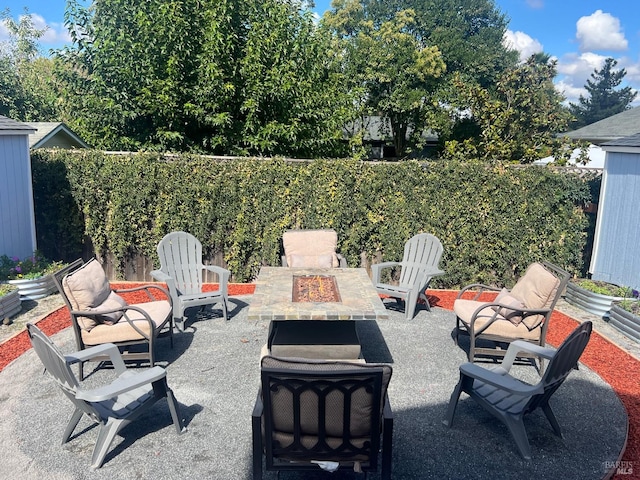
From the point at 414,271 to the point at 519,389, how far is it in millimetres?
3476

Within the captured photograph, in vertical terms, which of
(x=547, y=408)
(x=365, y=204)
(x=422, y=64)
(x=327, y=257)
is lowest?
(x=547, y=408)

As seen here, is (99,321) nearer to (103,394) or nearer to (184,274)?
(103,394)

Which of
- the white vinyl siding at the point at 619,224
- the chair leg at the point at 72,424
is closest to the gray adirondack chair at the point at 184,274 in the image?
the chair leg at the point at 72,424

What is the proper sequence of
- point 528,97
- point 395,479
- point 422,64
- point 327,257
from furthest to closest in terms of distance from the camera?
point 422,64 < point 528,97 < point 327,257 < point 395,479

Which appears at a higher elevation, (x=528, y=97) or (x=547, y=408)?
(x=528, y=97)

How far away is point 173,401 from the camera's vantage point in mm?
3312

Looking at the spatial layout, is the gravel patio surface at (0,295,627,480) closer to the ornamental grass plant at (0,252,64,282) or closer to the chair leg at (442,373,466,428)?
the chair leg at (442,373,466,428)

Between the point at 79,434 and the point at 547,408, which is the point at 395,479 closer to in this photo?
the point at 547,408

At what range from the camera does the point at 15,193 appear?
23.3 feet

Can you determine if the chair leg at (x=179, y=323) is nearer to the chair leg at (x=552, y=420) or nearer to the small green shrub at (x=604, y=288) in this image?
the chair leg at (x=552, y=420)

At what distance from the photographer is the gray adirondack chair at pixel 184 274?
211 inches

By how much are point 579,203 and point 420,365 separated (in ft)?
14.9

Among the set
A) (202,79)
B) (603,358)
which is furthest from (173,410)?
(202,79)

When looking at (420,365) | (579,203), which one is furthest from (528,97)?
(420,365)
